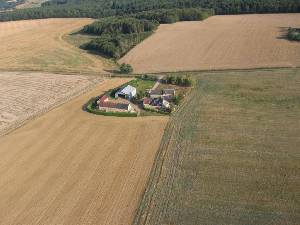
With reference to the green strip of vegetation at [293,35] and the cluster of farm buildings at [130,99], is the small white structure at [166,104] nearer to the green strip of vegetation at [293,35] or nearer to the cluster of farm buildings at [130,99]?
the cluster of farm buildings at [130,99]

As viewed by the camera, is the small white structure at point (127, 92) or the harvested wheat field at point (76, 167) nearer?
the harvested wheat field at point (76, 167)

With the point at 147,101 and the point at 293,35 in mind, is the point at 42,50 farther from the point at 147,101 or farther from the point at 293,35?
the point at 293,35

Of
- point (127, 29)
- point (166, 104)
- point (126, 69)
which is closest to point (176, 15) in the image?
point (127, 29)

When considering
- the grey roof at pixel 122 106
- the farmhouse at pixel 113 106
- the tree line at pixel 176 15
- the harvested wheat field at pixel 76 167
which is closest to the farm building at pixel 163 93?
the farmhouse at pixel 113 106

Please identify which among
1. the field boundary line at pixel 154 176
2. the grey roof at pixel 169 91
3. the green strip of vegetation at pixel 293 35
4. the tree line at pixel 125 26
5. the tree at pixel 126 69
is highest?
the tree line at pixel 125 26

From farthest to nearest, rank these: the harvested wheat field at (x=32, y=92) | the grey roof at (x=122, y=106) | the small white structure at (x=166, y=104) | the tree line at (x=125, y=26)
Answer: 1. the tree line at (x=125, y=26)
2. the harvested wheat field at (x=32, y=92)
3. the small white structure at (x=166, y=104)
4. the grey roof at (x=122, y=106)

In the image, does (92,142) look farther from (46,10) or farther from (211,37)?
(46,10)

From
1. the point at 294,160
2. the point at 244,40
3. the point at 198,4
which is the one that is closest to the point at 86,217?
the point at 294,160
